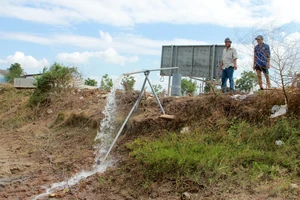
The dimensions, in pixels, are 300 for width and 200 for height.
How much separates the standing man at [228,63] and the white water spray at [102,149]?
2.23 meters

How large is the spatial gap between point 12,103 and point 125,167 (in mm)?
7910

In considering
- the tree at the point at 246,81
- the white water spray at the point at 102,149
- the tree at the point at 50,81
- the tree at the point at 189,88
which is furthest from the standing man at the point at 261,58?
the tree at the point at 50,81

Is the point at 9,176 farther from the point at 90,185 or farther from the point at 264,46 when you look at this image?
the point at 264,46

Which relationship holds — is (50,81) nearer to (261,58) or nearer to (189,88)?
(189,88)

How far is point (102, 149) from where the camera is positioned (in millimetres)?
6176

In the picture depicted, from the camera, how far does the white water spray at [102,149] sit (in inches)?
200


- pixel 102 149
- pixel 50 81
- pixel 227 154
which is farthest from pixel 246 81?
pixel 50 81

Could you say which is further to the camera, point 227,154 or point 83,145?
point 83,145

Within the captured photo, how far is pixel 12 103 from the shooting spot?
1152cm

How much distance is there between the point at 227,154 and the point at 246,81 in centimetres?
252

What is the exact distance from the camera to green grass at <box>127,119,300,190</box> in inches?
160

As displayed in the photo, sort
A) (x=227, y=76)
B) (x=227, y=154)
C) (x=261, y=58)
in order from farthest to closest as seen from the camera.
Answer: (x=227, y=76)
(x=261, y=58)
(x=227, y=154)

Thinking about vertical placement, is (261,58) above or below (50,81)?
above

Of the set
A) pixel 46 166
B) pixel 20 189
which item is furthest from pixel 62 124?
pixel 20 189
